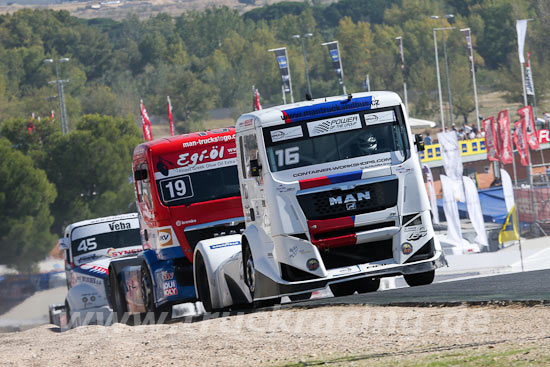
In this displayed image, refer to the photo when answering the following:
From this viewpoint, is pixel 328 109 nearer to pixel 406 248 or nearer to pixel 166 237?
pixel 406 248

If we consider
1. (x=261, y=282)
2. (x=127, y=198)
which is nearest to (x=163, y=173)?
(x=261, y=282)

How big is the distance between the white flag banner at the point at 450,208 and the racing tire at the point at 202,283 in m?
18.5

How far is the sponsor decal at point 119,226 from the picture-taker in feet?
73.1

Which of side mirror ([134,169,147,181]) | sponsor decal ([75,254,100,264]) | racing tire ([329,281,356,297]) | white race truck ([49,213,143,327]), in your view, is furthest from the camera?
sponsor decal ([75,254,100,264])

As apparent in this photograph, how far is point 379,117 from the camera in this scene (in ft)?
43.2

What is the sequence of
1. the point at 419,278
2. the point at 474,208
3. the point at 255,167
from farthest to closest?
the point at 474,208
the point at 419,278
the point at 255,167

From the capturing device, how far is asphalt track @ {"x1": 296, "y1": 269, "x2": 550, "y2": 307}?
10852 millimetres

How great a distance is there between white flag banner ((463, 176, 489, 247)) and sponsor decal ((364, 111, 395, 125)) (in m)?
19.1

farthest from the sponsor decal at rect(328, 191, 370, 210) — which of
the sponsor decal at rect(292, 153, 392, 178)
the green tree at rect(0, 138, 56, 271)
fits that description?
the green tree at rect(0, 138, 56, 271)

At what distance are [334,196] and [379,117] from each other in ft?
4.15

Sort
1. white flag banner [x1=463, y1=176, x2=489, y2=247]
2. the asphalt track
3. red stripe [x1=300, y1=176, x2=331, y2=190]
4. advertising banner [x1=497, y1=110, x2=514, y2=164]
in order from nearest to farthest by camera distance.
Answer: the asphalt track < red stripe [x1=300, y1=176, x2=331, y2=190] < white flag banner [x1=463, y1=176, x2=489, y2=247] < advertising banner [x1=497, y1=110, x2=514, y2=164]

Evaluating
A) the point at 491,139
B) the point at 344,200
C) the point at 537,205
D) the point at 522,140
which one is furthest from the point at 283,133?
the point at 491,139

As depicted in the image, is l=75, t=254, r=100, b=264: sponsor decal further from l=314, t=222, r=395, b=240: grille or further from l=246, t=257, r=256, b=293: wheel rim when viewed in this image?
l=314, t=222, r=395, b=240: grille

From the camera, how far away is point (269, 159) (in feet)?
42.3
